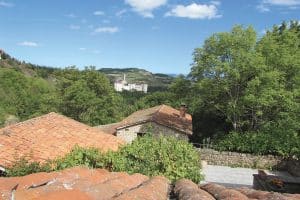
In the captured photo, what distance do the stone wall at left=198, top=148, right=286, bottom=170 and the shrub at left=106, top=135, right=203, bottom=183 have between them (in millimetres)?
19990

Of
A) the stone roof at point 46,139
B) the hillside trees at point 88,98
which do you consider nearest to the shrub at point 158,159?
the stone roof at point 46,139

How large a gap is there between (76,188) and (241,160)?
1230 inches

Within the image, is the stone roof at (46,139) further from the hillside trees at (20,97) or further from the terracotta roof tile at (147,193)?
the hillside trees at (20,97)

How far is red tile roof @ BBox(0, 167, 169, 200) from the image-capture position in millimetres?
7305

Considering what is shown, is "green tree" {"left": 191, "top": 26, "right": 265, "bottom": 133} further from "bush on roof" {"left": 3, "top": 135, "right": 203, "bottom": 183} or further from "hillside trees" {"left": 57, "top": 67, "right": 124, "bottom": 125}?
"bush on roof" {"left": 3, "top": 135, "right": 203, "bottom": 183}

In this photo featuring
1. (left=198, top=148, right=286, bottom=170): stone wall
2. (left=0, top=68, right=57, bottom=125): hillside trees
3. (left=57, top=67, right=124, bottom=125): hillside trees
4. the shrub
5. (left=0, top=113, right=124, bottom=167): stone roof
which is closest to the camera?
the shrub

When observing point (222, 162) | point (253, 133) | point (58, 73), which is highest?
point (58, 73)

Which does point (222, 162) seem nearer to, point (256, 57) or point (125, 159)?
point (256, 57)

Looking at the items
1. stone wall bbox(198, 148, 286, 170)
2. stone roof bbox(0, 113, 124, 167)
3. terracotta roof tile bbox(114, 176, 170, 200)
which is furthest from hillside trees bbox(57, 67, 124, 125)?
terracotta roof tile bbox(114, 176, 170, 200)

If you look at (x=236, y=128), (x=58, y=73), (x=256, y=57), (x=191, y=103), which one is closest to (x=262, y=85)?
(x=256, y=57)

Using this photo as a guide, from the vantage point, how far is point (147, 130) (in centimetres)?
3925

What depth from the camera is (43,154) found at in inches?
772

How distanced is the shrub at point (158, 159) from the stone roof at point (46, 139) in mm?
2191

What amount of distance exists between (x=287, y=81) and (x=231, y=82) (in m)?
4.94
